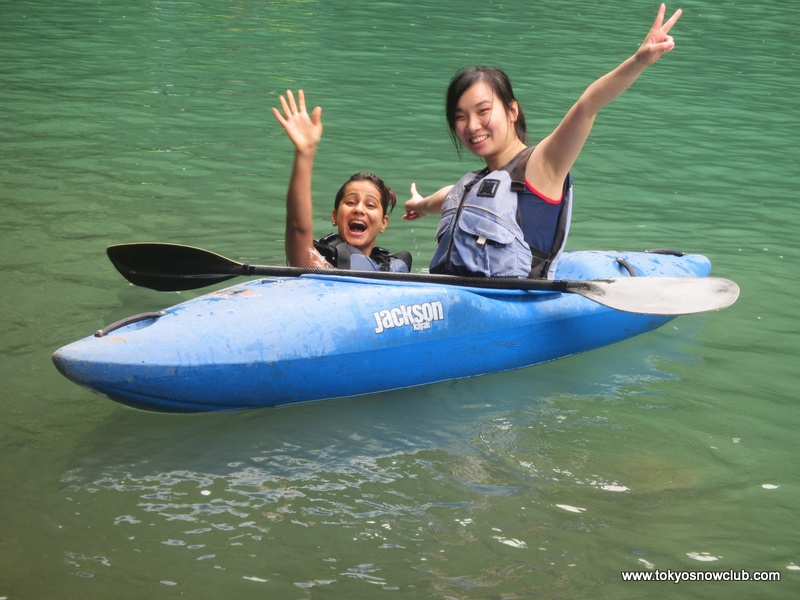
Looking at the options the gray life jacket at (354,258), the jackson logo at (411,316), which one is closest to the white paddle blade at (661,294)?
the jackson logo at (411,316)

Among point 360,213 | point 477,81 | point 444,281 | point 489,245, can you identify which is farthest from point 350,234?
point 477,81

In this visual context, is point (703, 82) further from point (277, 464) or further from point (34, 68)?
point (277, 464)

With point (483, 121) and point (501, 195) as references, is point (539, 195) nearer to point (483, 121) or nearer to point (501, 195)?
point (501, 195)

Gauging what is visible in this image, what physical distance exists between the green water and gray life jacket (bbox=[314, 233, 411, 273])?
67 centimetres

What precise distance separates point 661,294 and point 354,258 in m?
1.37

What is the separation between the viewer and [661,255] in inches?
206

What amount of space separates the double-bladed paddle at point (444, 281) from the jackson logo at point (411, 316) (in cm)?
17

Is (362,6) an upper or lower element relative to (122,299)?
upper

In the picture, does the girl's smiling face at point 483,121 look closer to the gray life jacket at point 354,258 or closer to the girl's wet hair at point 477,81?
the girl's wet hair at point 477,81

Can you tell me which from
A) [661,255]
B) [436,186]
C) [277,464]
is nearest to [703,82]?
[436,186]

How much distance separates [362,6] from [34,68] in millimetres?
7195

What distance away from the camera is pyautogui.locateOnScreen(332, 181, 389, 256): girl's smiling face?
445cm

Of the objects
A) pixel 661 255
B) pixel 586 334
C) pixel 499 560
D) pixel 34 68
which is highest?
pixel 34 68

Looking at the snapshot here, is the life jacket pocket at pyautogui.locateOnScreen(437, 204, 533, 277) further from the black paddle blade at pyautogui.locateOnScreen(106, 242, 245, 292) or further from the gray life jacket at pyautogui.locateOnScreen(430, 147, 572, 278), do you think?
the black paddle blade at pyautogui.locateOnScreen(106, 242, 245, 292)
